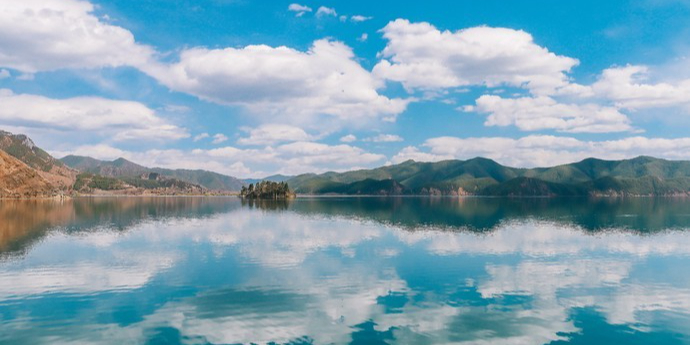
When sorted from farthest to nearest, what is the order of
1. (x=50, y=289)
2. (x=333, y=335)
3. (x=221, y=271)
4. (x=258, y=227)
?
(x=258, y=227) < (x=221, y=271) < (x=50, y=289) < (x=333, y=335)

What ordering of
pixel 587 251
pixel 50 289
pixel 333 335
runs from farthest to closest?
pixel 587 251, pixel 50 289, pixel 333 335

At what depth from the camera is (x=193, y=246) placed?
90.5 metres

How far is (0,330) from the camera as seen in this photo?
38.2 meters

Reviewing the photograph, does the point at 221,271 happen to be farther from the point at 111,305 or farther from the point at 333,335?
the point at 333,335

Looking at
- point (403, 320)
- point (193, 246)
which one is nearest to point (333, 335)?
point (403, 320)

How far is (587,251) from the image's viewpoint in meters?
85.3

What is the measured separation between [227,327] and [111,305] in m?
15.8

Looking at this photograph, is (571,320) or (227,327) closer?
(227,327)

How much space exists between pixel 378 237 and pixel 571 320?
6607cm

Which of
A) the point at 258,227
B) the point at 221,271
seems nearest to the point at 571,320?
the point at 221,271

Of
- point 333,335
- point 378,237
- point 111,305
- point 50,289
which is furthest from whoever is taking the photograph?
point 378,237

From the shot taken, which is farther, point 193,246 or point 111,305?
point 193,246

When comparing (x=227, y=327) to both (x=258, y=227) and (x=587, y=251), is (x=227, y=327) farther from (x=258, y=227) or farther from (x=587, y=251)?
(x=258, y=227)

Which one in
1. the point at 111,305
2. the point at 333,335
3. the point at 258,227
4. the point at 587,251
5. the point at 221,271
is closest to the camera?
the point at 333,335
